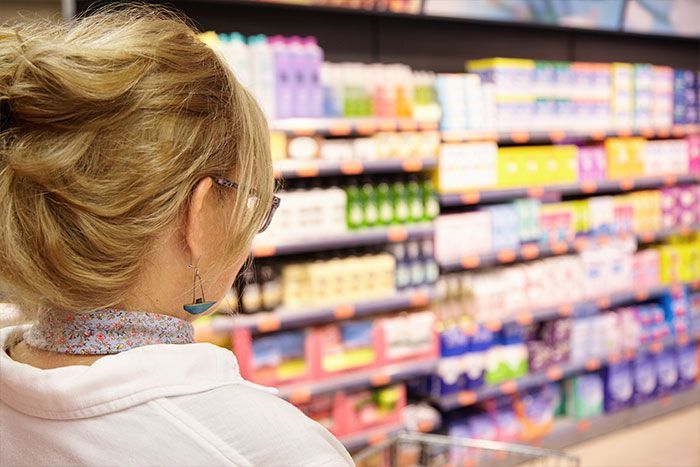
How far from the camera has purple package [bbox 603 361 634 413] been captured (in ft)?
18.5

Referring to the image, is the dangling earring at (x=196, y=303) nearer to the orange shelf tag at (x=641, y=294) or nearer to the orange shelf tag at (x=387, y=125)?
the orange shelf tag at (x=387, y=125)

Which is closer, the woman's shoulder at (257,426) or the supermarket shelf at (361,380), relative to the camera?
the woman's shoulder at (257,426)

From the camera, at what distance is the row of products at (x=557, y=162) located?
4656 millimetres

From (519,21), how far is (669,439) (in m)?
2.82

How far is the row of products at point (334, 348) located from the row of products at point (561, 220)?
1.51ft

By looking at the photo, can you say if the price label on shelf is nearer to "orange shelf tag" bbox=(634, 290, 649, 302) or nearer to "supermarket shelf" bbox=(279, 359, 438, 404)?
"supermarket shelf" bbox=(279, 359, 438, 404)

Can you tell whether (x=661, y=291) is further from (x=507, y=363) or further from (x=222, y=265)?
(x=222, y=265)

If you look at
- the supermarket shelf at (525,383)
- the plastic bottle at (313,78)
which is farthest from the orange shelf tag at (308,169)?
the supermarket shelf at (525,383)

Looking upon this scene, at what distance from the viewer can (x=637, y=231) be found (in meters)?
5.68

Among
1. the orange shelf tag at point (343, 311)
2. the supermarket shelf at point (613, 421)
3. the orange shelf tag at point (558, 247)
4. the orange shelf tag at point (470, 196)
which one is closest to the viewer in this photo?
the orange shelf tag at point (343, 311)

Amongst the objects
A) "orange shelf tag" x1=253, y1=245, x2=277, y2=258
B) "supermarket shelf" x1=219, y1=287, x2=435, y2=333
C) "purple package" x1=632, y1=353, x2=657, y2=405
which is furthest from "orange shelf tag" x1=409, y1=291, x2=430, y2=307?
"purple package" x1=632, y1=353, x2=657, y2=405

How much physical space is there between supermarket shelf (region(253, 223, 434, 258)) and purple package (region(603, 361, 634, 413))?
1.95m

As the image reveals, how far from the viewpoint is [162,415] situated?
3.05ft

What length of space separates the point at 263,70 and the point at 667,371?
3.76 meters
